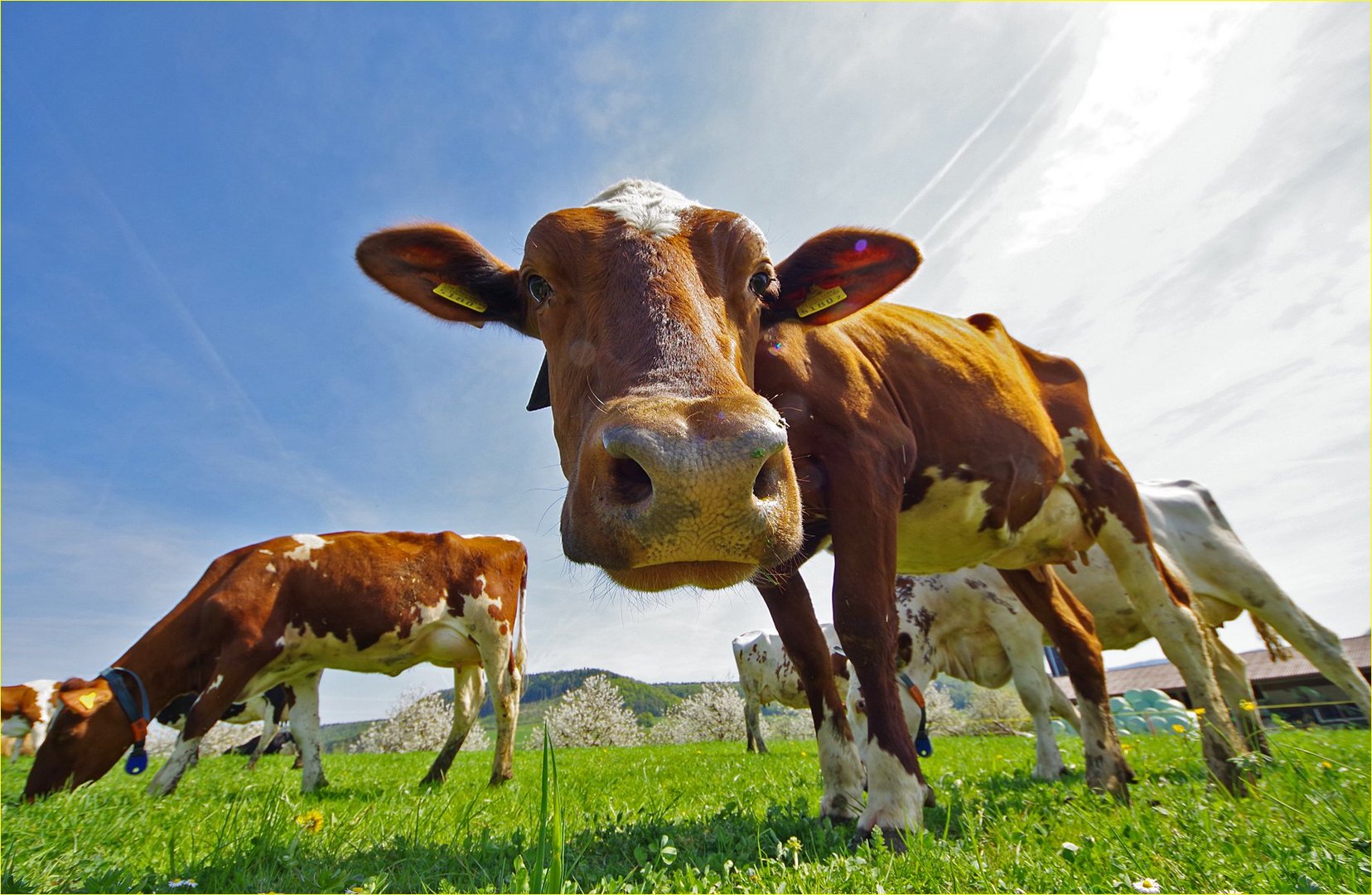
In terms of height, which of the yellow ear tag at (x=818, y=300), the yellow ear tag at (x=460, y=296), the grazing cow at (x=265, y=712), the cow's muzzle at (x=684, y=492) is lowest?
the grazing cow at (x=265, y=712)

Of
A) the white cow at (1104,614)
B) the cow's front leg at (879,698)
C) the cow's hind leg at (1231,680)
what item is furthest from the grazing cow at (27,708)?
the cow's hind leg at (1231,680)

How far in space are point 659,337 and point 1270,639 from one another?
10363 mm

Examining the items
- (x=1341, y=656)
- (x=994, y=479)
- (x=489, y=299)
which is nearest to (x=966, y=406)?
(x=994, y=479)

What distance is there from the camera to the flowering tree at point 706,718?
28.2 meters

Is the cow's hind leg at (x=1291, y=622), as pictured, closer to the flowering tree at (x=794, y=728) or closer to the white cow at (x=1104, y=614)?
the white cow at (x=1104, y=614)

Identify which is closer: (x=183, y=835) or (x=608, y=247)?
(x=608, y=247)

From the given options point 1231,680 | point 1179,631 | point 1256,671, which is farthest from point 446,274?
point 1256,671

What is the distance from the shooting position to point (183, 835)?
10.8 feet

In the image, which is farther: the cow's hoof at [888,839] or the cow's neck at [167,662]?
the cow's neck at [167,662]

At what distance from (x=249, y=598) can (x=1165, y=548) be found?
11.2 m

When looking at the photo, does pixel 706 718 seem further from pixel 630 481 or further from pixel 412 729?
pixel 630 481

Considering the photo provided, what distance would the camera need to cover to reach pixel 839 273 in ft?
12.9

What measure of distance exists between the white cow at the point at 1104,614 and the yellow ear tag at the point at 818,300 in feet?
15.4

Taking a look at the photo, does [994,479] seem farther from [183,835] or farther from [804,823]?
[183,835]
